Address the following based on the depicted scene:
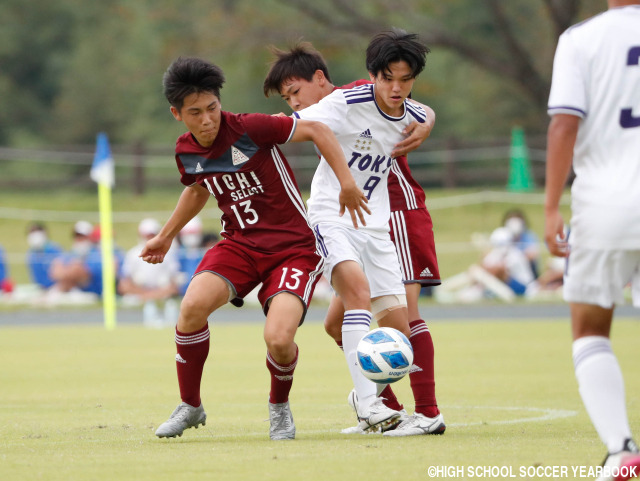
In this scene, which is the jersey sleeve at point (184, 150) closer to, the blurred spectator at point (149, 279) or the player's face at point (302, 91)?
the player's face at point (302, 91)

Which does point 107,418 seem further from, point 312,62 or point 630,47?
point 630,47

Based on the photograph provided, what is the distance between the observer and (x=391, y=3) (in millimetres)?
34625

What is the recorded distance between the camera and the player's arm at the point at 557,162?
447 centimetres

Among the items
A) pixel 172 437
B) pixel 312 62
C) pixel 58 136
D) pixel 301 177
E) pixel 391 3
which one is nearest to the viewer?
pixel 172 437

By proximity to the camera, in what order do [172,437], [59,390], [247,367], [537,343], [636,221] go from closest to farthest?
[636,221]
[172,437]
[59,390]
[247,367]
[537,343]

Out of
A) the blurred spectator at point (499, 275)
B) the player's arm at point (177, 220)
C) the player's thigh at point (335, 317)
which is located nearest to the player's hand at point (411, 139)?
the player's thigh at point (335, 317)

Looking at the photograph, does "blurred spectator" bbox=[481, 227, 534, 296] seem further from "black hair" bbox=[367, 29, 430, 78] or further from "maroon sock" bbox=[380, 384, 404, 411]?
"black hair" bbox=[367, 29, 430, 78]

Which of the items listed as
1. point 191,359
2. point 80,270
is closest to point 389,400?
point 191,359

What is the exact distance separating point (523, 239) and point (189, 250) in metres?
6.66

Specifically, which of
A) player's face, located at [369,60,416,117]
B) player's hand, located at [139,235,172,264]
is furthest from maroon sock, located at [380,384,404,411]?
player's face, located at [369,60,416,117]

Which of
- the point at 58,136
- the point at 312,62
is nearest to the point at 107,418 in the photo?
the point at 312,62

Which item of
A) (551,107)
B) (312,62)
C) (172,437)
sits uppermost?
(312,62)

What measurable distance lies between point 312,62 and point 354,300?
5.64 feet

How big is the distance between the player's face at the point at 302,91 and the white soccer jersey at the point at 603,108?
9.58ft
